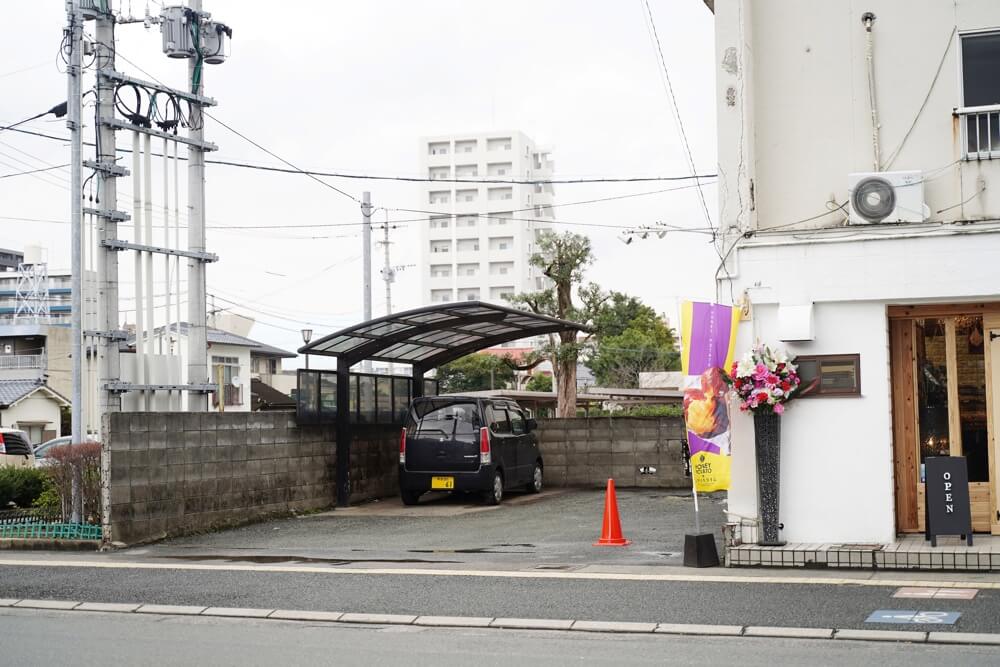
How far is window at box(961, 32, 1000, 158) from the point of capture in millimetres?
10945

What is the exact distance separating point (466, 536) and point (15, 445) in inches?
784

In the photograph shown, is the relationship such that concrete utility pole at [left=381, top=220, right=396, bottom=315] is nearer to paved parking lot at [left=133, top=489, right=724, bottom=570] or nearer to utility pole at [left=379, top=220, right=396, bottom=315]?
utility pole at [left=379, top=220, right=396, bottom=315]

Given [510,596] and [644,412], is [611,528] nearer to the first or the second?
[510,596]

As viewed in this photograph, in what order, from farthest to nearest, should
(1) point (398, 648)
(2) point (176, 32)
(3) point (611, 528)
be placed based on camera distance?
(2) point (176, 32), (3) point (611, 528), (1) point (398, 648)

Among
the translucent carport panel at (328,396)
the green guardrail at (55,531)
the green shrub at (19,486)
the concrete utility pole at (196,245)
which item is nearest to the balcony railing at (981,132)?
the translucent carport panel at (328,396)

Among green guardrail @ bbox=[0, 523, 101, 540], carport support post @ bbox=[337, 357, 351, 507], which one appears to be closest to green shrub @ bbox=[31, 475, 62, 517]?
green guardrail @ bbox=[0, 523, 101, 540]

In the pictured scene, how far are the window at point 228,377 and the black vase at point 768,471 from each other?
146ft

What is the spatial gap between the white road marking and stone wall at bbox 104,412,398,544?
1.42 meters

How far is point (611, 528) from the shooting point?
1281 cm

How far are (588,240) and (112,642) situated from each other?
78.4ft

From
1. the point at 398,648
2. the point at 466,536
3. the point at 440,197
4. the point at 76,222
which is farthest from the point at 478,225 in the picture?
the point at 398,648

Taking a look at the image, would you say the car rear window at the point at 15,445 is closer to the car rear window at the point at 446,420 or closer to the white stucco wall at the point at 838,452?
the car rear window at the point at 446,420

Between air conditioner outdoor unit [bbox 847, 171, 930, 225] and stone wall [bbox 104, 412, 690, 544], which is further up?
air conditioner outdoor unit [bbox 847, 171, 930, 225]

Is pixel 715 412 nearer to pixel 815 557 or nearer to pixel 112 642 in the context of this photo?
pixel 815 557
